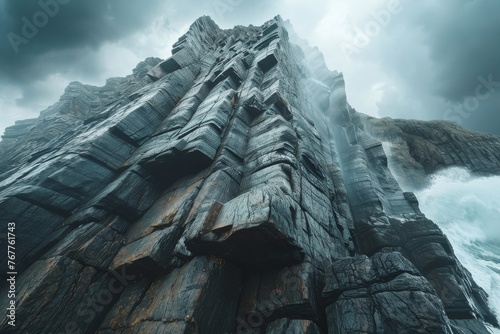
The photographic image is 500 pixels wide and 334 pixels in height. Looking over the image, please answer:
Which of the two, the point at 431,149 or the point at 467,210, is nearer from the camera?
the point at 467,210

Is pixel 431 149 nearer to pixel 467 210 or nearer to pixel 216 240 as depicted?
pixel 467 210

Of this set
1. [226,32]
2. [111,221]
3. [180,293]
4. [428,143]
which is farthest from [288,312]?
[226,32]

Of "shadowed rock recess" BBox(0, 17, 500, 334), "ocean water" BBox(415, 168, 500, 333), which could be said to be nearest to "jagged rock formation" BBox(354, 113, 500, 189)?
"ocean water" BBox(415, 168, 500, 333)

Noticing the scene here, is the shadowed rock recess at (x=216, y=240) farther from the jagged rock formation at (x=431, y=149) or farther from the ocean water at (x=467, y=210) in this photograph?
the jagged rock formation at (x=431, y=149)

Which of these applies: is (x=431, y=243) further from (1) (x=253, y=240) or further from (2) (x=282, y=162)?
(1) (x=253, y=240)

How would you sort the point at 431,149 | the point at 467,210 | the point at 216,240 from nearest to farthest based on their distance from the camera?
the point at 216,240
the point at 467,210
the point at 431,149

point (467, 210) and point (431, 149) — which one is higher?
point (431, 149)

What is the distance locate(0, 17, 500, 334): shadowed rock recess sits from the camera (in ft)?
21.8

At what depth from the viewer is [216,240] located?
24.0ft

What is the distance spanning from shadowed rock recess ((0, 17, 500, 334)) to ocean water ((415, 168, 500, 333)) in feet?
50.9

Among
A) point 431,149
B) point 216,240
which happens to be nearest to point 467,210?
point 431,149

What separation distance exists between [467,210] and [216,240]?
148 feet

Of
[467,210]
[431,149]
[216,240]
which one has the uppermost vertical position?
[431,149]

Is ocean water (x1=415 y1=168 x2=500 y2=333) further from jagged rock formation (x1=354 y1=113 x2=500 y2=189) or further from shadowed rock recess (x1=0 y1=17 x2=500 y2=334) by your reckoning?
shadowed rock recess (x1=0 y1=17 x2=500 y2=334)
